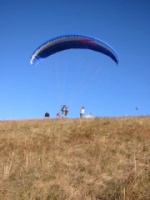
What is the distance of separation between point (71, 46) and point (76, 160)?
1464 cm

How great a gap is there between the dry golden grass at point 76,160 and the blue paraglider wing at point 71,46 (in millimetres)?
6321

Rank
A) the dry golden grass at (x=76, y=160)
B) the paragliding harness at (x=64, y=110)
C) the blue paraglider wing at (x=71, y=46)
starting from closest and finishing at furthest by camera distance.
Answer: the dry golden grass at (x=76, y=160)
the blue paraglider wing at (x=71, y=46)
the paragliding harness at (x=64, y=110)

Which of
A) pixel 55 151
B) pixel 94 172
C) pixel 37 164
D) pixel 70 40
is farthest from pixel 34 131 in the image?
pixel 70 40

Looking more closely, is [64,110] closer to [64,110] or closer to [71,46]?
[64,110]

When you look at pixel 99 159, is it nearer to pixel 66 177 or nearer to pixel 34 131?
pixel 66 177

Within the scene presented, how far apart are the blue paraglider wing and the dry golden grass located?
6.32 metres

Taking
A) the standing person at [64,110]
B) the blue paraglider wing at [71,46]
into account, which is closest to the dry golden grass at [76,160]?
the blue paraglider wing at [71,46]

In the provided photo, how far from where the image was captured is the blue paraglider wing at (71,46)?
2584cm

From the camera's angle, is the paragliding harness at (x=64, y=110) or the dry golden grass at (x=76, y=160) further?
the paragliding harness at (x=64, y=110)

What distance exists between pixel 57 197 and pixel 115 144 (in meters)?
7.05

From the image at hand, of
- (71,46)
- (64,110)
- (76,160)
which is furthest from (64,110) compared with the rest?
(76,160)

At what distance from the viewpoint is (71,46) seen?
2747 centimetres

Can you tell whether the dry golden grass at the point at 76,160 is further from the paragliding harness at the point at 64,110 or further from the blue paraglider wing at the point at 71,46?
the paragliding harness at the point at 64,110

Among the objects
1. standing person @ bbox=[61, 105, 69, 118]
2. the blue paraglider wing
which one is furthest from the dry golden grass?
standing person @ bbox=[61, 105, 69, 118]
